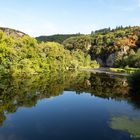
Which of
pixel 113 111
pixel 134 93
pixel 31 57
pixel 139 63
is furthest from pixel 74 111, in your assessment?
pixel 139 63

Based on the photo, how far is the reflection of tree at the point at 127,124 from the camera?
90.8 feet

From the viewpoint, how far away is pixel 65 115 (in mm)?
35406

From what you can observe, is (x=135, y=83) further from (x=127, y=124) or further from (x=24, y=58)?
(x=24, y=58)

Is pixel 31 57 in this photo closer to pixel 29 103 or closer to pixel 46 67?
pixel 46 67

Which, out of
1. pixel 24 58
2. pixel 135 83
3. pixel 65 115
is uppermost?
pixel 24 58

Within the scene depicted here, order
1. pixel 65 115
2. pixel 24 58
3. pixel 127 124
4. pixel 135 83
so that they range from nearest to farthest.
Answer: pixel 127 124 < pixel 65 115 < pixel 135 83 < pixel 24 58

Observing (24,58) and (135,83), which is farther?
(24,58)

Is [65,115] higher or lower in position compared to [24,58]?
lower

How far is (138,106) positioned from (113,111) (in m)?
4.64

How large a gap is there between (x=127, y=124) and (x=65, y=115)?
7.77 metres

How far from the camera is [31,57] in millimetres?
91312

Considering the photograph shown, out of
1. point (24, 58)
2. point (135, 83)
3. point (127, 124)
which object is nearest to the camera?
point (127, 124)

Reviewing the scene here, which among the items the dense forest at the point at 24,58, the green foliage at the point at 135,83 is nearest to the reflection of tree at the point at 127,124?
the green foliage at the point at 135,83


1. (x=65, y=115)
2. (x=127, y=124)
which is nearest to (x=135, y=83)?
(x=65, y=115)
